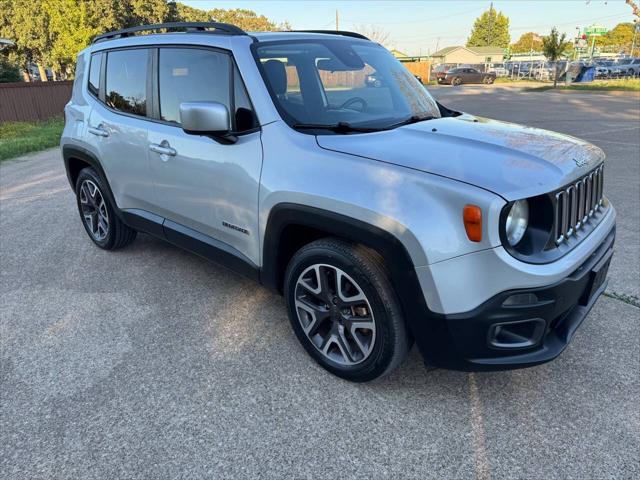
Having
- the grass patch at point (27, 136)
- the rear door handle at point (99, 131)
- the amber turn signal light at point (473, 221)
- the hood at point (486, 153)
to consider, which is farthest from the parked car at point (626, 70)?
the amber turn signal light at point (473, 221)

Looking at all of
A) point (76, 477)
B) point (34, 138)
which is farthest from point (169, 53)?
point (34, 138)

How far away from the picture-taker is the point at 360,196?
2299 mm

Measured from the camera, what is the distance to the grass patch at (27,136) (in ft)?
37.6

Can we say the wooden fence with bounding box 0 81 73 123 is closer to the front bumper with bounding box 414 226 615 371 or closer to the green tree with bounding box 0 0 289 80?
the green tree with bounding box 0 0 289 80

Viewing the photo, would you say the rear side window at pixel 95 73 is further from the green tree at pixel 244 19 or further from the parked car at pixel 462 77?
the green tree at pixel 244 19

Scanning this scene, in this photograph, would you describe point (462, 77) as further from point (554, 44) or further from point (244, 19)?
point (244, 19)

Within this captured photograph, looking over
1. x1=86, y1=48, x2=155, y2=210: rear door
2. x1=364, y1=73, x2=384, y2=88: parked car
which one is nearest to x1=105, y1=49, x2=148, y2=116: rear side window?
x1=86, y1=48, x2=155, y2=210: rear door

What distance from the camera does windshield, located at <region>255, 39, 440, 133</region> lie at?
2893mm

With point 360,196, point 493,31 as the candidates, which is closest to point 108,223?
point 360,196

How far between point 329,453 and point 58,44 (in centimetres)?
3195

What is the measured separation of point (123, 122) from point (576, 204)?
3238mm

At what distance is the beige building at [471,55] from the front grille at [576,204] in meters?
81.9

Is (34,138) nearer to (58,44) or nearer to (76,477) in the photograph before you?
(76,477)

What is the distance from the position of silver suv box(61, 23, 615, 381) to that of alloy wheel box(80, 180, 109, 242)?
0.78 metres
